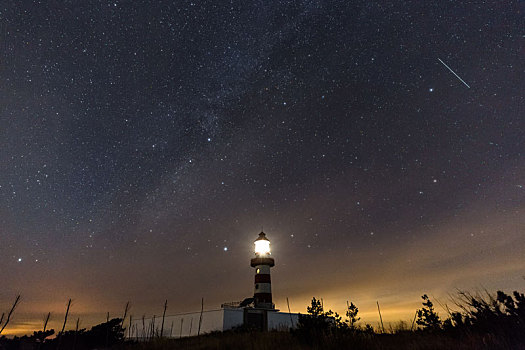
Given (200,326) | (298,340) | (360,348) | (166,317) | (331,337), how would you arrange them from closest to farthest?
(360,348) < (331,337) < (298,340) < (200,326) < (166,317)

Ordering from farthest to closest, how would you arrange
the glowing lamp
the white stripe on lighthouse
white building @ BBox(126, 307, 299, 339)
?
the glowing lamp → the white stripe on lighthouse → white building @ BBox(126, 307, 299, 339)

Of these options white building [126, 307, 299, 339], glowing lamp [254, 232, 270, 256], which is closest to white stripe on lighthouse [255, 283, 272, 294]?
white building [126, 307, 299, 339]

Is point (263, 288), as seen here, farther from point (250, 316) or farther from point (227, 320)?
point (227, 320)

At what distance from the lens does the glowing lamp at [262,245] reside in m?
38.4

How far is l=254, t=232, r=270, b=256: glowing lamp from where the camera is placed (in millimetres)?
38441

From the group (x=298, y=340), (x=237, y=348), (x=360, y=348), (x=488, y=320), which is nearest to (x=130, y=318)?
(x=237, y=348)

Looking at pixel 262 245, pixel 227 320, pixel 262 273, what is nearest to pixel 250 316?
pixel 227 320

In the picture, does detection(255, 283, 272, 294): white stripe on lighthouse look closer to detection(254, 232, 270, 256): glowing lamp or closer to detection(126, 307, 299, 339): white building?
detection(126, 307, 299, 339): white building

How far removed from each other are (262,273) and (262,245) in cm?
385

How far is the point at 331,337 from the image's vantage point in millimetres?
10250

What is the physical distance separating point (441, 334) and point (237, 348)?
855cm

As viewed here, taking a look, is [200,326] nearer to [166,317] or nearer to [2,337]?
[166,317]

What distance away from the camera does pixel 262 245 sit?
39094 millimetres

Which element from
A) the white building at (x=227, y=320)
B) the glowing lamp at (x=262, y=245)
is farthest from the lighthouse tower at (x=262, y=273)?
the white building at (x=227, y=320)
